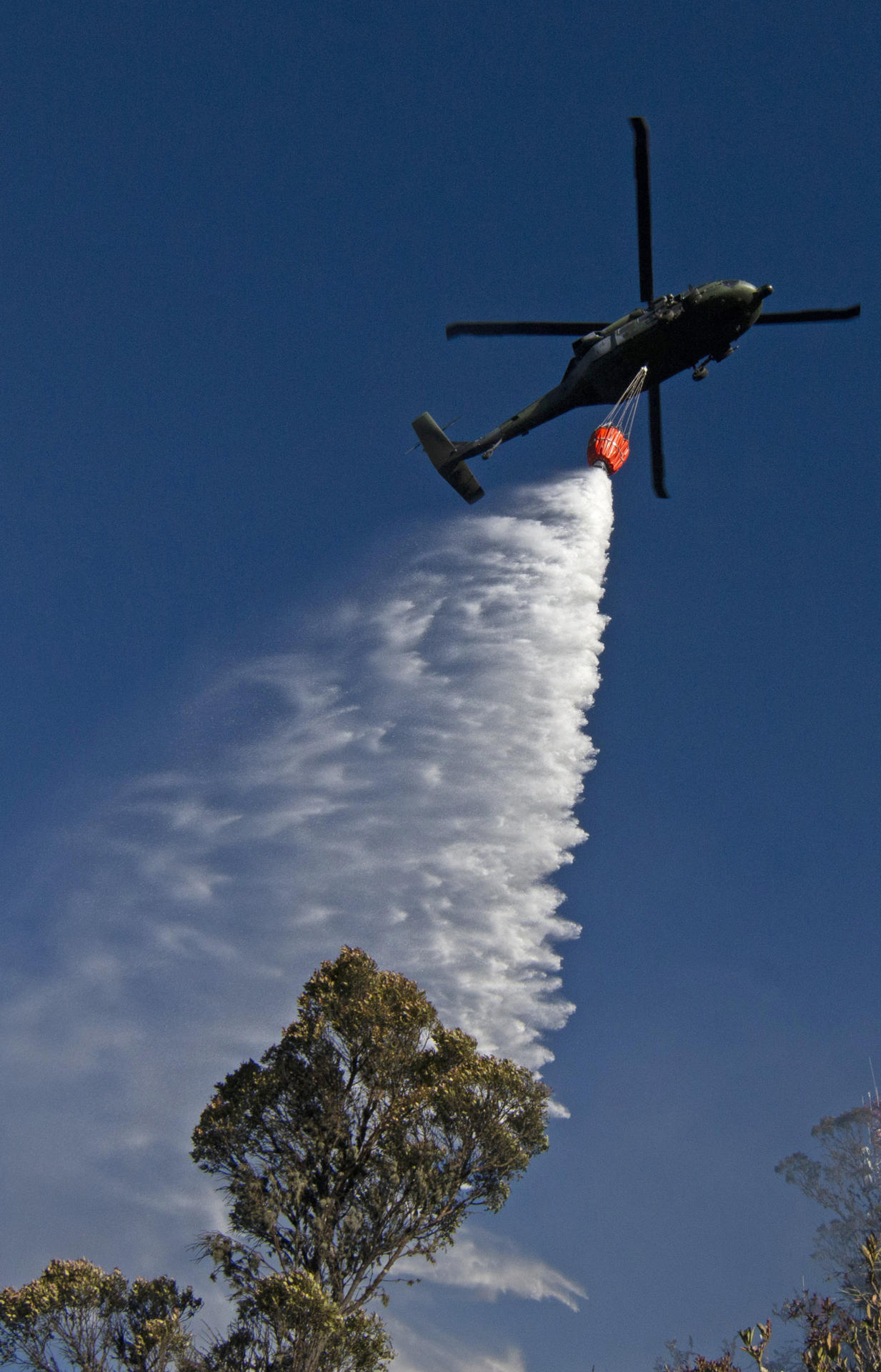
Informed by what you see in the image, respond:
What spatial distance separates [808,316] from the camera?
28.5 meters

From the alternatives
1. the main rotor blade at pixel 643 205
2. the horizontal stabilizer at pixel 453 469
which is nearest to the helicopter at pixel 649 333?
the main rotor blade at pixel 643 205

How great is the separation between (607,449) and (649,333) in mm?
4640

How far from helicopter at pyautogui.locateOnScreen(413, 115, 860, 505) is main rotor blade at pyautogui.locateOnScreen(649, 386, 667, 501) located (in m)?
0.02

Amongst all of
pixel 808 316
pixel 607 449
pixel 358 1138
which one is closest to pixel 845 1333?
pixel 358 1138

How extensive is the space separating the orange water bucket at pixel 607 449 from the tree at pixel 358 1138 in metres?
14.6

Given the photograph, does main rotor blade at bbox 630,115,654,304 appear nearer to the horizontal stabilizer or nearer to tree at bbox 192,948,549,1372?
the horizontal stabilizer

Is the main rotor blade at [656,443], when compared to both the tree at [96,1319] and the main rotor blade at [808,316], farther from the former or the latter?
the tree at [96,1319]

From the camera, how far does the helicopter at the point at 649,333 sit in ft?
88.4

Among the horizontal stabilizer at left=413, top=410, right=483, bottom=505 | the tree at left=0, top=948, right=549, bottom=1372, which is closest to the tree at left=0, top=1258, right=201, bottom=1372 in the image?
the tree at left=0, top=948, right=549, bottom=1372

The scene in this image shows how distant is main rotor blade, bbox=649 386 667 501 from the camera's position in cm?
2939

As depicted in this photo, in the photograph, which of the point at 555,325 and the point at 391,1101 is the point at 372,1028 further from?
the point at 555,325

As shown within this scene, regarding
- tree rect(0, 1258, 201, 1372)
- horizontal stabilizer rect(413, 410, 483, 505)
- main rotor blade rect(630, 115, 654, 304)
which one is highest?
main rotor blade rect(630, 115, 654, 304)

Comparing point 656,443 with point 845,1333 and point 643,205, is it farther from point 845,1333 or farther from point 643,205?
point 845,1333

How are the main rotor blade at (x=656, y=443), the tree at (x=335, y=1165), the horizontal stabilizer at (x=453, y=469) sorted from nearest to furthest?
the tree at (x=335, y=1165) < the main rotor blade at (x=656, y=443) < the horizontal stabilizer at (x=453, y=469)
